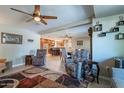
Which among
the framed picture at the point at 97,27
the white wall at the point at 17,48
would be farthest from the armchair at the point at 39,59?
the framed picture at the point at 97,27

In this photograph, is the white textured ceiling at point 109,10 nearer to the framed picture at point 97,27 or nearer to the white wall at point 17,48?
the framed picture at point 97,27

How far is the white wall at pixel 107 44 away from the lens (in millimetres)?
2969

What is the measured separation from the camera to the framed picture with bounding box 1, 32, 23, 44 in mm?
4508

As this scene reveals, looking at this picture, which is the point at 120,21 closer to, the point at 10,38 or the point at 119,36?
the point at 119,36

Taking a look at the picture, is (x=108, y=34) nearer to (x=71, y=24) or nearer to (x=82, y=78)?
(x=82, y=78)

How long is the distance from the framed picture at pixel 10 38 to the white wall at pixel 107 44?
153 inches

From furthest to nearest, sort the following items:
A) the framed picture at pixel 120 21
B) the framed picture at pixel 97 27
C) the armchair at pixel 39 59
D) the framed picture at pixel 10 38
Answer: the armchair at pixel 39 59
the framed picture at pixel 10 38
the framed picture at pixel 97 27
the framed picture at pixel 120 21

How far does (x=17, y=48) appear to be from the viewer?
5.16 meters

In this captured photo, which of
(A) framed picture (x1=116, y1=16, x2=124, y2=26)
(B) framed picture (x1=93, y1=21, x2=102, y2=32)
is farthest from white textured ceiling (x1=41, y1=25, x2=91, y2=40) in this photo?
(A) framed picture (x1=116, y1=16, x2=124, y2=26)

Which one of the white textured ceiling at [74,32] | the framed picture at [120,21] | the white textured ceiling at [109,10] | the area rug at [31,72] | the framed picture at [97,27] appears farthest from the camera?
the white textured ceiling at [74,32]

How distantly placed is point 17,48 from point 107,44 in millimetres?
4348

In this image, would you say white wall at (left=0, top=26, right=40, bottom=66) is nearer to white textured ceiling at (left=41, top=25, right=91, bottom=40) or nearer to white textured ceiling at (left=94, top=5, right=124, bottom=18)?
white textured ceiling at (left=41, top=25, right=91, bottom=40)

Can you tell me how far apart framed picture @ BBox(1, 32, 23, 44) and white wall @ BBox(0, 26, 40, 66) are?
0.15 m
